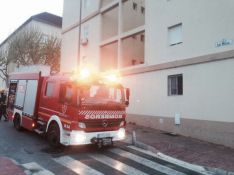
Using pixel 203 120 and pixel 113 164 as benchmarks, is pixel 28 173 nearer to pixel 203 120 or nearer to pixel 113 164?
pixel 113 164

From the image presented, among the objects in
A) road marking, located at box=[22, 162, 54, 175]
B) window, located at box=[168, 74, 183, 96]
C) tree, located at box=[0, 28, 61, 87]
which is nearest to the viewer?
road marking, located at box=[22, 162, 54, 175]

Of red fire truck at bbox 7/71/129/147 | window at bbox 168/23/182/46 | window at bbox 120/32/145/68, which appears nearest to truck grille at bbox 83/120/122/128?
red fire truck at bbox 7/71/129/147

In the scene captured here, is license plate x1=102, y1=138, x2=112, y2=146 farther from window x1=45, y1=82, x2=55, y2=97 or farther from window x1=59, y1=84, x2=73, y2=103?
window x1=45, y1=82, x2=55, y2=97

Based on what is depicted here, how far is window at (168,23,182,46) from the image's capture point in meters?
14.7

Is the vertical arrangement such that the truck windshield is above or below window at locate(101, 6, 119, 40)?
below

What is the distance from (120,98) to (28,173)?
4.49 m

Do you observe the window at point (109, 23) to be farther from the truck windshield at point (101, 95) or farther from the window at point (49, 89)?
the truck windshield at point (101, 95)

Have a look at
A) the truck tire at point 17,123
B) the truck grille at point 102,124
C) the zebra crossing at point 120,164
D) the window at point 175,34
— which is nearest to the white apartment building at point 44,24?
the truck tire at point 17,123

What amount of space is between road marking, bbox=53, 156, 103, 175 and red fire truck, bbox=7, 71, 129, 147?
0.58m

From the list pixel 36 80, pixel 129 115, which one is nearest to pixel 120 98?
pixel 36 80

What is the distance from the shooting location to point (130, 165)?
8.31 m

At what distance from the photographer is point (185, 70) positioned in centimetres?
1396

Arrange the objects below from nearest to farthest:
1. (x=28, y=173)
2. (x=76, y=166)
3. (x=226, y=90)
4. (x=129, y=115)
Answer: (x=28, y=173), (x=76, y=166), (x=226, y=90), (x=129, y=115)

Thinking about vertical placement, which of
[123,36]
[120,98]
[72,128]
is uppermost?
[123,36]
